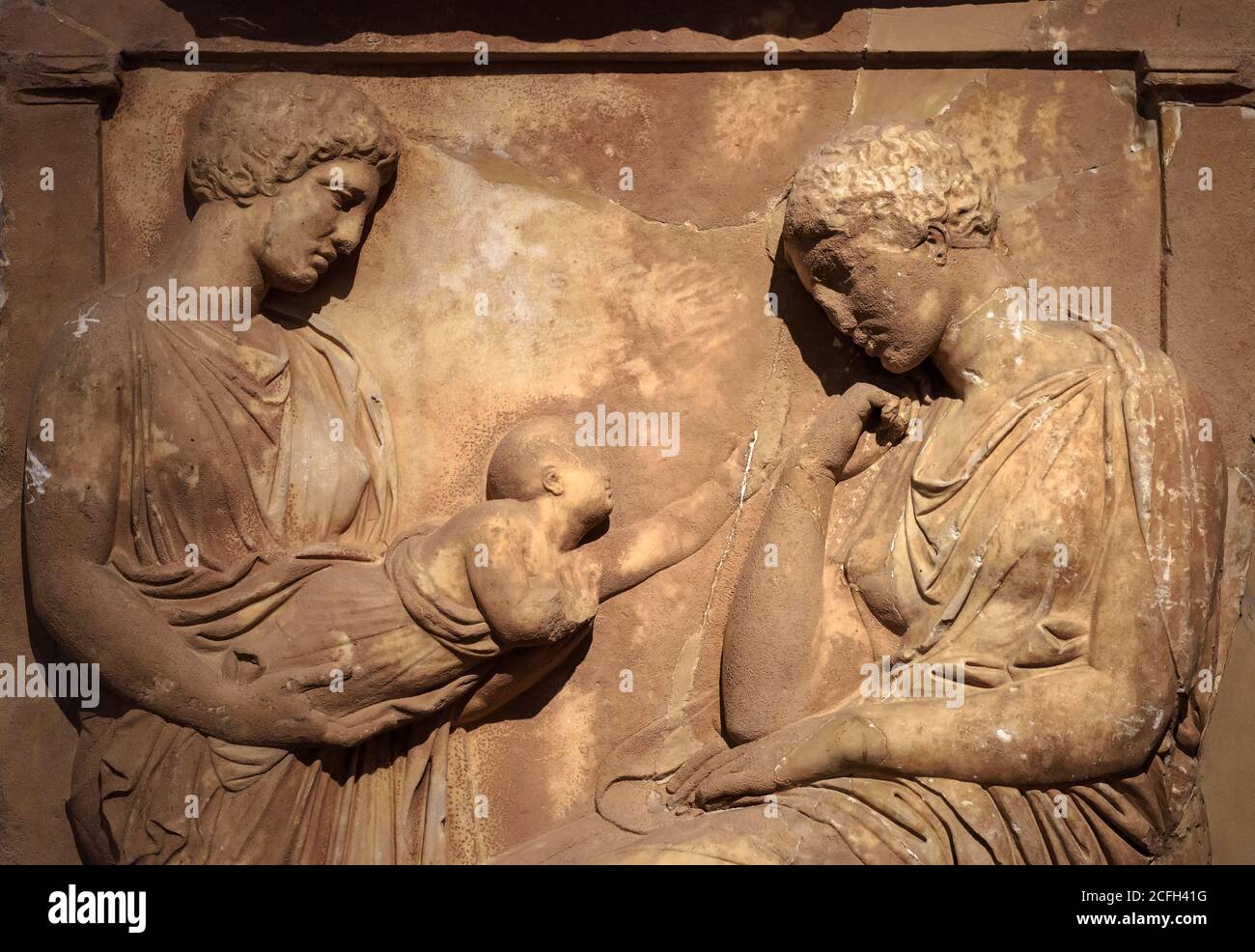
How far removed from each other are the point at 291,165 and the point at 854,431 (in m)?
1.75

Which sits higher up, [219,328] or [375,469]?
[219,328]

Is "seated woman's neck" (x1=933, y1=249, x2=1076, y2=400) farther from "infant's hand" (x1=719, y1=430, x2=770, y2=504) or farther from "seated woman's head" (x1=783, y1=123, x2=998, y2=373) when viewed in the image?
"infant's hand" (x1=719, y1=430, x2=770, y2=504)

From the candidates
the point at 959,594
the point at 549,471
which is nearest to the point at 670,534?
the point at 549,471

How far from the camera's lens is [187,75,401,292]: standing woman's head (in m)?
4.81

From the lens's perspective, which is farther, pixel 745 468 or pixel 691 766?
pixel 745 468

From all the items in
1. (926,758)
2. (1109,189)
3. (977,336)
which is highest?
(1109,189)

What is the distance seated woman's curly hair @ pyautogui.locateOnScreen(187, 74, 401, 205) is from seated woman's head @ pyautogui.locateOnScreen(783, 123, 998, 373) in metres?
1.25

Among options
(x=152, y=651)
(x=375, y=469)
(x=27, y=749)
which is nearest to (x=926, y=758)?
(x=375, y=469)

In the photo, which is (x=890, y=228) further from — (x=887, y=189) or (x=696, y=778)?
(x=696, y=778)

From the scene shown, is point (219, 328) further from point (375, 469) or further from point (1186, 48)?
point (1186, 48)

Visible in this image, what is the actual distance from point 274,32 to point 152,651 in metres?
1.84

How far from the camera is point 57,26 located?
495 centimetres

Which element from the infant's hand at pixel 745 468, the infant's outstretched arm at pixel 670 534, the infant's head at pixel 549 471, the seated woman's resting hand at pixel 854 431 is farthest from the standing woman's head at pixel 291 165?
the seated woman's resting hand at pixel 854 431

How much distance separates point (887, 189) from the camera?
4703 millimetres
